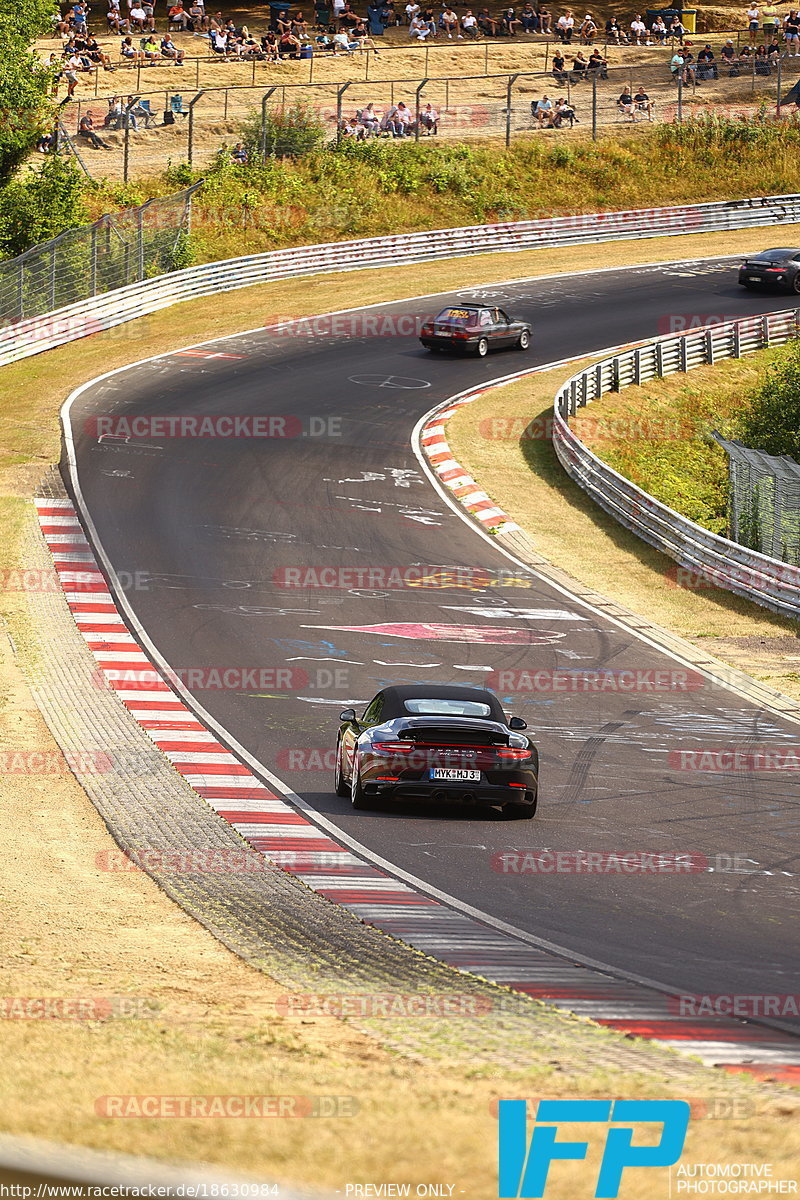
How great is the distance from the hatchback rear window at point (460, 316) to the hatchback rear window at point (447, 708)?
102 ft

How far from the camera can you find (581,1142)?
561 centimetres

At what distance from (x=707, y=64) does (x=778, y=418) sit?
35.5 m

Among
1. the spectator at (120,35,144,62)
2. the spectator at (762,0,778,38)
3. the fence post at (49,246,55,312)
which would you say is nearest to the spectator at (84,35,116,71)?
the spectator at (120,35,144,62)

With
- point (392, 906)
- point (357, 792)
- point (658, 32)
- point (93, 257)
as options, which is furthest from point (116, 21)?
point (392, 906)

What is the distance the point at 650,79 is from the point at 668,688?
5460 cm

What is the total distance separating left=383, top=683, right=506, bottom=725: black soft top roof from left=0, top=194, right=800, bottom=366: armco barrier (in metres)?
30.1

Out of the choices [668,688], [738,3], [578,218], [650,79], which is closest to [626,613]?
[668,688]

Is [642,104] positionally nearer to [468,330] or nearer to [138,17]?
[138,17]

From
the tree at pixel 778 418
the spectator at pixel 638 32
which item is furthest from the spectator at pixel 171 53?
the tree at pixel 778 418

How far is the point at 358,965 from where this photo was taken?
9711 millimetres

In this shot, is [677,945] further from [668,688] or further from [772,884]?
[668,688]

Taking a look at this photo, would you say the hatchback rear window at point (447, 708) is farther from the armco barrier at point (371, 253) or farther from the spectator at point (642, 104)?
the spectator at point (642, 104)

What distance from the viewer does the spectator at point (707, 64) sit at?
227ft

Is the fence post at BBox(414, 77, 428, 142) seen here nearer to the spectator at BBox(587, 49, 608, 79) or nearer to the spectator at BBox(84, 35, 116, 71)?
the spectator at BBox(587, 49, 608, 79)
